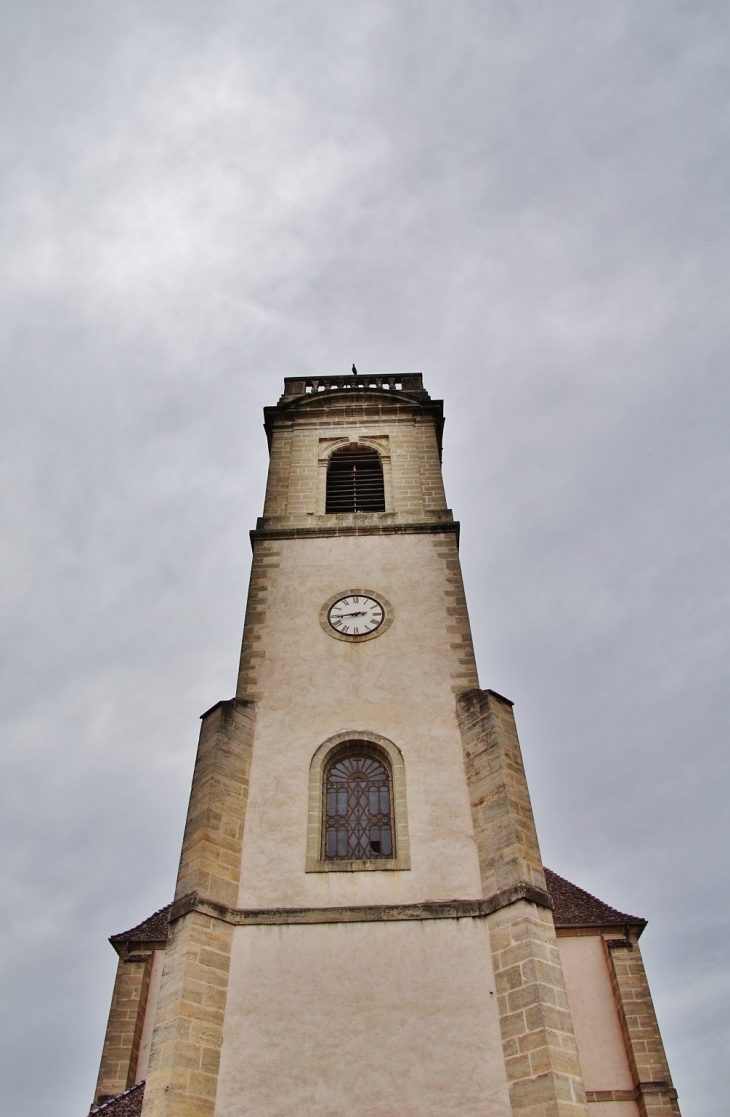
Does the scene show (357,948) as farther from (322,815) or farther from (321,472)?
(321,472)

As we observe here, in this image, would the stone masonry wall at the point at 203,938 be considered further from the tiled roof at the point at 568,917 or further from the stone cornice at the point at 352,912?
the tiled roof at the point at 568,917

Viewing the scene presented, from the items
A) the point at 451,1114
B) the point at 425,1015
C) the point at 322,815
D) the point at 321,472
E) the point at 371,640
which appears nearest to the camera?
the point at 451,1114

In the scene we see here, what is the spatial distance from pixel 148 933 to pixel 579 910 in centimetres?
750

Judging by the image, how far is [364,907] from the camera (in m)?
10.1

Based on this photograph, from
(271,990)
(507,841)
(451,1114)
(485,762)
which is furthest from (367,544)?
(451,1114)

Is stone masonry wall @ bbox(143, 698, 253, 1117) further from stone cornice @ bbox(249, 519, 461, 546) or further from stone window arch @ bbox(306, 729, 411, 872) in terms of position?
stone cornice @ bbox(249, 519, 461, 546)

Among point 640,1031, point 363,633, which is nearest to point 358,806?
point 363,633

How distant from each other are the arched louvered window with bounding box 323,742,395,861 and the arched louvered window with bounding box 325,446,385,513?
6.16 m

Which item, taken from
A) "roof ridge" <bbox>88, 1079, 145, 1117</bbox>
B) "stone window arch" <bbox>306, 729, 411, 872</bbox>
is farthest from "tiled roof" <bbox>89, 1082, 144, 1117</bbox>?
"stone window arch" <bbox>306, 729, 411, 872</bbox>

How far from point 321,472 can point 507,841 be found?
368 inches

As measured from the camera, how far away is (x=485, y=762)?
1128cm

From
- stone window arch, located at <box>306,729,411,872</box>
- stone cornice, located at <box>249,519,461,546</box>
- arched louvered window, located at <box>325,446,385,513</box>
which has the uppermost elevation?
arched louvered window, located at <box>325,446,385,513</box>

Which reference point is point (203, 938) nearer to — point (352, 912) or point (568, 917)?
point (352, 912)

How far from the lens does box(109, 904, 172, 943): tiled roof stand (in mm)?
14430
